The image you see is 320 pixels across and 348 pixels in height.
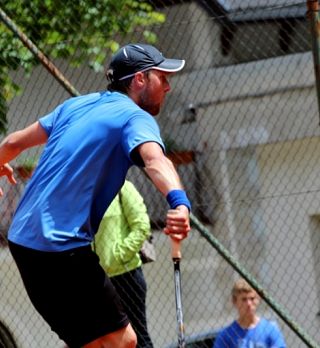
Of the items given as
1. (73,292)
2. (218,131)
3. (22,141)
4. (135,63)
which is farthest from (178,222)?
(218,131)

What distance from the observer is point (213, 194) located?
34.7 ft

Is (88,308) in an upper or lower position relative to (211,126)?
upper

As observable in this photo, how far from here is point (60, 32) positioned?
31.5ft

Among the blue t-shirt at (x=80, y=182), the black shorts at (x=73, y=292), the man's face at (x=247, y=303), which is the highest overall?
the blue t-shirt at (x=80, y=182)

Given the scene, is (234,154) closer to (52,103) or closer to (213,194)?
(213,194)

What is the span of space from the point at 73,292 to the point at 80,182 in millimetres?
520

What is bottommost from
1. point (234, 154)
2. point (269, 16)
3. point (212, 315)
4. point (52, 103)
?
point (212, 315)

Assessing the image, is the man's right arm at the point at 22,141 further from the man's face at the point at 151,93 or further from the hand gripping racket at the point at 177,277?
the hand gripping racket at the point at 177,277

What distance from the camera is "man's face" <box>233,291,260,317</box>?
844cm

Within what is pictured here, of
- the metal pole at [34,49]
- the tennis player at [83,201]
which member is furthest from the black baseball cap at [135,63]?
the metal pole at [34,49]

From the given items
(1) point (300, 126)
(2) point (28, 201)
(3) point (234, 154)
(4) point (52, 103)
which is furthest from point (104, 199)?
(3) point (234, 154)

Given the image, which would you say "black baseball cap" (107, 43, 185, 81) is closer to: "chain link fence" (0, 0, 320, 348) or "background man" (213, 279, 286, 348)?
"background man" (213, 279, 286, 348)

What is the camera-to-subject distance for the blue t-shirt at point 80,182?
18.0 feet

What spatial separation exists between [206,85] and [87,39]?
2.00 meters
